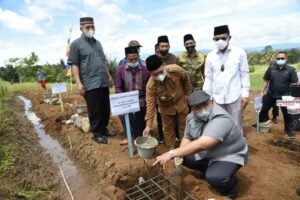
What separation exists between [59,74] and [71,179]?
74.7 feet

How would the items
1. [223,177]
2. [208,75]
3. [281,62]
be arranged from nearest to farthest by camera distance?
[223,177] < [208,75] < [281,62]

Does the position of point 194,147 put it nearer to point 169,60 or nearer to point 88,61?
point 169,60

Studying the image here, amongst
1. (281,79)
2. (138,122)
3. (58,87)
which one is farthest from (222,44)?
(58,87)

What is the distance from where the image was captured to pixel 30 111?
1017 cm

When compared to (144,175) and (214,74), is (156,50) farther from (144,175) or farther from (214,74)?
(144,175)

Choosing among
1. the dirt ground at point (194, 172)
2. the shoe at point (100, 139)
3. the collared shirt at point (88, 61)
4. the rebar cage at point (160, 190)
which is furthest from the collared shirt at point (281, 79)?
the shoe at point (100, 139)

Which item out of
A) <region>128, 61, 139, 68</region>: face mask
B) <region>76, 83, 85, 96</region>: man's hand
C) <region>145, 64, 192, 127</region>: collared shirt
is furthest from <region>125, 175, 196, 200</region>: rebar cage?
<region>76, 83, 85, 96</region>: man's hand

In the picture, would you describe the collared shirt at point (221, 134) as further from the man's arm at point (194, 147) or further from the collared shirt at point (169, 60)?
the collared shirt at point (169, 60)

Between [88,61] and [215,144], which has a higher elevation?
[88,61]

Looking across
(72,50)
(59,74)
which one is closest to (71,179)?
(72,50)

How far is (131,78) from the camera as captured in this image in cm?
467

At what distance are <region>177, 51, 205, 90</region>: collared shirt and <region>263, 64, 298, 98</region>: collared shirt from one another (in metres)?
2.07

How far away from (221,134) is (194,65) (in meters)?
2.04

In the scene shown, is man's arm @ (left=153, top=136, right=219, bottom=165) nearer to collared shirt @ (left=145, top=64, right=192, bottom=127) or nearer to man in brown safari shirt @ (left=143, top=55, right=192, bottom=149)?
man in brown safari shirt @ (left=143, top=55, right=192, bottom=149)
